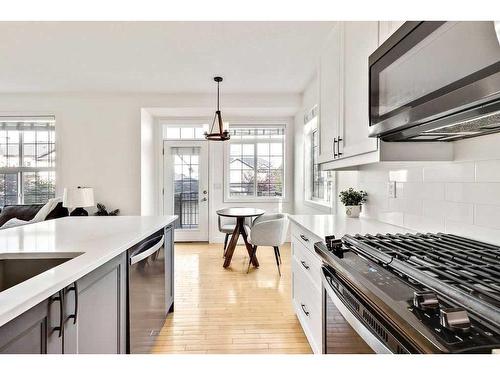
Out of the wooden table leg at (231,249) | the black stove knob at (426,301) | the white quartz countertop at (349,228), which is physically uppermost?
the black stove knob at (426,301)

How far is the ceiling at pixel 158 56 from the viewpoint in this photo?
274cm

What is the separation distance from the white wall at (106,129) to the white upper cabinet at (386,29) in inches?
132

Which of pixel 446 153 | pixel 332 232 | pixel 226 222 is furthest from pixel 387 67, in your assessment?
pixel 226 222

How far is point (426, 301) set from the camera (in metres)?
0.61

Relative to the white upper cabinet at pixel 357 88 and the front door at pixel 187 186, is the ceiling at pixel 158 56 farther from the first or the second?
the front door at pixel 187 186

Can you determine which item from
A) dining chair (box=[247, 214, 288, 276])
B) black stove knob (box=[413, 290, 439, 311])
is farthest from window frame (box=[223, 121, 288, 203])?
Answer: black stove knob (box=[413, 290, 439, 311])

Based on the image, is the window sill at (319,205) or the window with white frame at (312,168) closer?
the window sill at (319,205)

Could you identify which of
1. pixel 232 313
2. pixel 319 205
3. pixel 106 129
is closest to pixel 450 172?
pixel 232 313

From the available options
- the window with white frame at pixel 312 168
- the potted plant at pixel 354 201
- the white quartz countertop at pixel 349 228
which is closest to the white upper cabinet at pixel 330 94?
the potted plant at pixel 354 201
